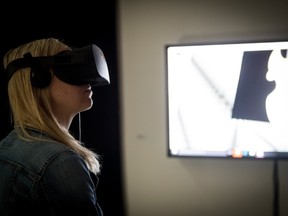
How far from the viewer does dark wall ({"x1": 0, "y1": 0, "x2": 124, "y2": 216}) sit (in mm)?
1554

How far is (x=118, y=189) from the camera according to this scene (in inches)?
68.7

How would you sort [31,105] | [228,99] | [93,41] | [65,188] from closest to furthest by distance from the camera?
[65,188]
[31,105]
[228,99]
[93,41]

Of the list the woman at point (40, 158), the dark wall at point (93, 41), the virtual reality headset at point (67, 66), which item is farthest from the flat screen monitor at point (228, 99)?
the woman at point (40, 158)

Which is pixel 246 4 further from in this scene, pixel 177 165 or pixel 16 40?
pixel 16 40

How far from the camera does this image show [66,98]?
0.95 m

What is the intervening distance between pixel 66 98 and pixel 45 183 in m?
0.31

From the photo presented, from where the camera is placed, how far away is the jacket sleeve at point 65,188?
74 centimetres

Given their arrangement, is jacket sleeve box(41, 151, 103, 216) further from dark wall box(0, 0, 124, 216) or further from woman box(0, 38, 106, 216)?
dark wall box(0, 0, 124, 216)

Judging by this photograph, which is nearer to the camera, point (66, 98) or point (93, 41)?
point (66, 98)

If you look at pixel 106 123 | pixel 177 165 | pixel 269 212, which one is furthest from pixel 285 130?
pixel 106 123

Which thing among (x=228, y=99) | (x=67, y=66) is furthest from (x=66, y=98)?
(x=228, y=99)

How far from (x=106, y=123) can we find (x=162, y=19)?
0.70 m

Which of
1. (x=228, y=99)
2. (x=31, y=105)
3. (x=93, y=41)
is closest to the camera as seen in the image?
(x=31, y=105)

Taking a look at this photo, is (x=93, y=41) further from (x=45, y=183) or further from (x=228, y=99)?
(x=45, y=183)
